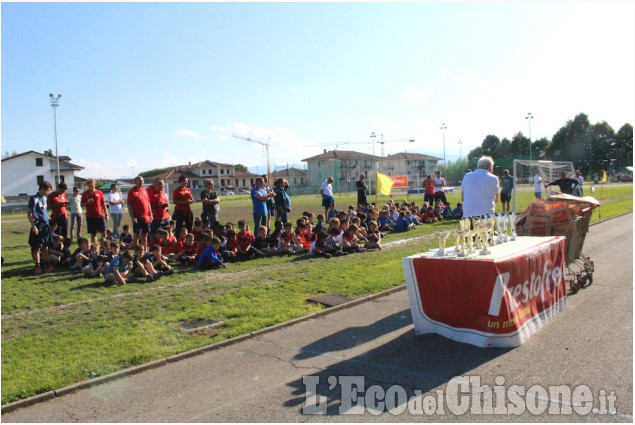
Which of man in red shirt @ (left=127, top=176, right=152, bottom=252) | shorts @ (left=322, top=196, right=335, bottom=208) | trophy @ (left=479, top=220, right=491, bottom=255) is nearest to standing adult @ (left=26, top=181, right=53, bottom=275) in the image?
man in red shirt @ (left=127, top=176, right=152, bottom=252)

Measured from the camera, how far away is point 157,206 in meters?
12.4

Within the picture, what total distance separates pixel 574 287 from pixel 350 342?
397 centimetres

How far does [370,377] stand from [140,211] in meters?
8.23

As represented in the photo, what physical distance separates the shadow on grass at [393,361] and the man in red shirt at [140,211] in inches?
267

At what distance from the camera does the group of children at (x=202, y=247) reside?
9867 mm

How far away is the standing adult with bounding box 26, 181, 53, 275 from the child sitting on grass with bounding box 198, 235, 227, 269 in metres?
3.37

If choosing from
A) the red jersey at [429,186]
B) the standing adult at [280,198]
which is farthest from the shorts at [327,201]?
the red jersey at [429,186]

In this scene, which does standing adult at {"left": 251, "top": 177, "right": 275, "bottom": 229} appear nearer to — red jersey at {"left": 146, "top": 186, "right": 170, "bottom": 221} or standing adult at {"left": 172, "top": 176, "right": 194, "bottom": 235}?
standing adult at {"left": 172, "top": 176, "right": 194, "bottom": 235}

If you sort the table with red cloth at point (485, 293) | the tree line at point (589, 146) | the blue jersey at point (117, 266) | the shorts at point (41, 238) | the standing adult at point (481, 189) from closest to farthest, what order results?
1. the table with red cloth at point (485, 293)
2. the standing adult at point (481, 189)
3. the blue jersey at point (117, 266)
4. the shorts at point (41, 238)
5. the tree line at point (589, 146)

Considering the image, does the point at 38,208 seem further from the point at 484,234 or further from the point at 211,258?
the point at 484,234

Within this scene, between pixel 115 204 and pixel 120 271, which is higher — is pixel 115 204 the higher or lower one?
the higher one

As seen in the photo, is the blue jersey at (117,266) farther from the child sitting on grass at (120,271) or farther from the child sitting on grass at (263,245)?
the child sitting on grass at (263,245)

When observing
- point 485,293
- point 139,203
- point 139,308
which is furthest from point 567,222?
point 139,203

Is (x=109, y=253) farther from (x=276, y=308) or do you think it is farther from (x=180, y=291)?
(x=276, y=308)
